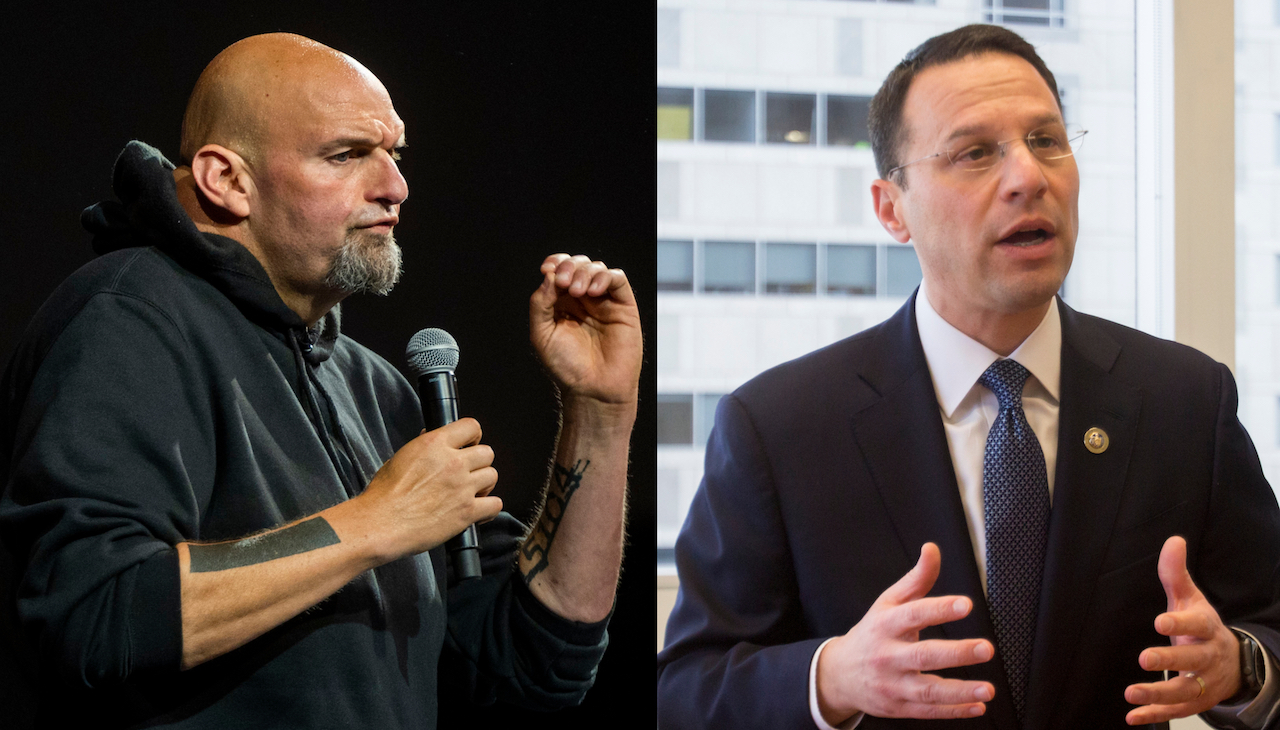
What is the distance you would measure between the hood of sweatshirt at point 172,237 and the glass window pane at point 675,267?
0.93m

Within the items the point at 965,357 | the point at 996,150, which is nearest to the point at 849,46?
the point at 996,150

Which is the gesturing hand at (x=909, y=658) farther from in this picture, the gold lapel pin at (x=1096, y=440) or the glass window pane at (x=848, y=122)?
the glass window pane at (x=848, y=122)

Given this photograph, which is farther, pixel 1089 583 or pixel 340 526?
pixel 1089 583

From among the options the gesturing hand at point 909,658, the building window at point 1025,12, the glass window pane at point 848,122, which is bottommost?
the gesturing hand at point 909,658

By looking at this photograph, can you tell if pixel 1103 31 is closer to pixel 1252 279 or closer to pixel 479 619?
pixel 1252 279

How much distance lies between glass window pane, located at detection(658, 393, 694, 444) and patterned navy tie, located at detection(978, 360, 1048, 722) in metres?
0.65

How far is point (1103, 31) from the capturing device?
2244 millimetres

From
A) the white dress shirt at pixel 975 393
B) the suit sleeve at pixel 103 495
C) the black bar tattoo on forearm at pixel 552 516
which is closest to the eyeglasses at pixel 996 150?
the white dress shirt at pixel 975 393

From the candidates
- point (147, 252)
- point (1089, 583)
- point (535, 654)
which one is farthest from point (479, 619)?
point (1089, 583)

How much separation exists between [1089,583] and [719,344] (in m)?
0.87

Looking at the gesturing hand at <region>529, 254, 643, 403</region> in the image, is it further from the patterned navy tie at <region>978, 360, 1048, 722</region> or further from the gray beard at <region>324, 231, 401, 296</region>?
the patterned navy tie at <region>978, 360, 1048, 722</region>

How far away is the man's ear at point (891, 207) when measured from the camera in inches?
69.1

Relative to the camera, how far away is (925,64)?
173 cm

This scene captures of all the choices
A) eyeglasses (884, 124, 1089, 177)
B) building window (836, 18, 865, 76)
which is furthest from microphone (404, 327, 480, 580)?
building window (836, 18, 865, 76)
